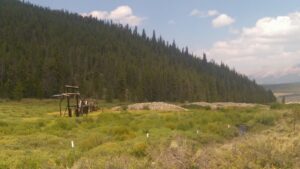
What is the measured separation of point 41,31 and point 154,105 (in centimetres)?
11177

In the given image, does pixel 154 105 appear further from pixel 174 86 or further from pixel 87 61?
pixel 87 61

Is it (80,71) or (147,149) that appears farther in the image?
(80,71)

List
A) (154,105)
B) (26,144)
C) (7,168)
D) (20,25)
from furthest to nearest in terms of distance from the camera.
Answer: (20,25)
(154,105)
(26,144)
(7,168)

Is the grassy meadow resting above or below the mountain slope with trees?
below

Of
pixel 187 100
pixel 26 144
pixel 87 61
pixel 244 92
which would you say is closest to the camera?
pixel 26 144

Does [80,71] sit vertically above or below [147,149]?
above

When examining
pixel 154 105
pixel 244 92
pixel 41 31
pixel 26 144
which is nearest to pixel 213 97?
pixel 244 92

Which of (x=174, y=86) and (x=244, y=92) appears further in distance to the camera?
(x=244, y=92)

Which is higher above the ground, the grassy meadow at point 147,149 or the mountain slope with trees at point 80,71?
the mountain slope with trees at point 80,71

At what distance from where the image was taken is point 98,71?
446 feet

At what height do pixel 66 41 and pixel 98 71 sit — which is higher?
pixel 66 41

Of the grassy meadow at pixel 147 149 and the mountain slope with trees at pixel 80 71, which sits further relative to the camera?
the mountain slope with trees at pixel 80 71

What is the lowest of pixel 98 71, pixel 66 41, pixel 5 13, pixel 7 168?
pixel 7 168

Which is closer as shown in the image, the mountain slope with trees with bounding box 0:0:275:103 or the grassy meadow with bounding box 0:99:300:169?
the grassy meadow with bounding box 0:99:300:169
